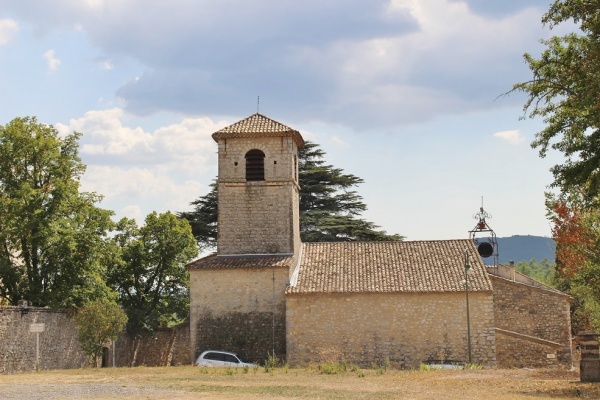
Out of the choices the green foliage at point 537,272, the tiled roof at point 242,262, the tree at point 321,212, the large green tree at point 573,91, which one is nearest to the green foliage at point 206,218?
the tree at point 321,212

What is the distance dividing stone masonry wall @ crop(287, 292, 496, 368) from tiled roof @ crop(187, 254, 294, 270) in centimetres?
169

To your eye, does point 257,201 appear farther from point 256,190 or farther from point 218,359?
point 218,359

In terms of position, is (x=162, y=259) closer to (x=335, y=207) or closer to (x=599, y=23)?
(x=335, y=207)

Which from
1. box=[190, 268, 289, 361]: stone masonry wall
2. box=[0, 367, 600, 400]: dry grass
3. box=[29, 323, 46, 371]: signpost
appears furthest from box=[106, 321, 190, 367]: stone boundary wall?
box=[0, 367, 600, 400]: dry grass

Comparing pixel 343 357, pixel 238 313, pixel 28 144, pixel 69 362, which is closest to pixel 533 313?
pixel 343 357

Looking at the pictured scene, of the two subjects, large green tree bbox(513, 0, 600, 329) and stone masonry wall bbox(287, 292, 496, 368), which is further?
stone masonry wall bbox(287, 292, 496, 368)

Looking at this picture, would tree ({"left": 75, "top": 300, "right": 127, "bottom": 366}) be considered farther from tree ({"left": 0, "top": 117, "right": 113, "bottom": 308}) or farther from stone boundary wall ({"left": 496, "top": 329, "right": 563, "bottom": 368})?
stone boundary wall ({"left": 496, "top": 329, "right": 563, "bottom": 368})

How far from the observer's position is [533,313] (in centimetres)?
3441

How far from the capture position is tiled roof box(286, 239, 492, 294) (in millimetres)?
30188

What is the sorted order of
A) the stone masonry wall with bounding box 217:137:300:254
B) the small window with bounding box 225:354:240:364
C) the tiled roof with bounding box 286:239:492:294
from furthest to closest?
1. the stone masonry wall with bounding box 217:137:300:254
2. the tiled roof with bounding box 286:239:492:294
3. the small window with bounding box 225:354:240:364

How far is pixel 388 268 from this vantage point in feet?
104

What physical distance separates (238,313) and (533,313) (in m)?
13.2

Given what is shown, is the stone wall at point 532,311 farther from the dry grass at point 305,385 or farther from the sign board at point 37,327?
the sign board at point 37,327

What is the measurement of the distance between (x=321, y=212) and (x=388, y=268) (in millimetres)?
14009
